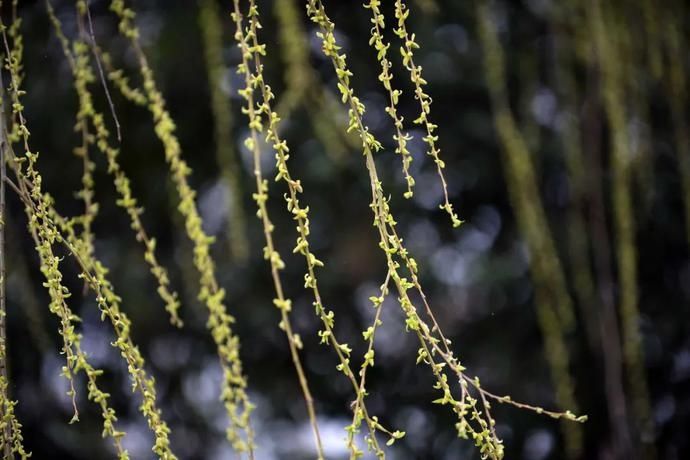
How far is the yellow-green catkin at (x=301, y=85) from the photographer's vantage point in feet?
3.42

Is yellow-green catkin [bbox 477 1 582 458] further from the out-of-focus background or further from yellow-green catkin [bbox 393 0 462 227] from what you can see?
yellow-green catkin [bbox 393 0 462 227]

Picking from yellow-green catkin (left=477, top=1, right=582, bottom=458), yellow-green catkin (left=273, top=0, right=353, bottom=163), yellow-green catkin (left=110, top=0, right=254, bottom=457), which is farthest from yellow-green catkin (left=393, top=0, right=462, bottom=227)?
yellow-green catkin (left=477, top=1, right=582, bottom=458)

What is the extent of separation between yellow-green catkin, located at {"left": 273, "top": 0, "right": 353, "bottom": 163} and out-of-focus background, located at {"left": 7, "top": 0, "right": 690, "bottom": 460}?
323 mm

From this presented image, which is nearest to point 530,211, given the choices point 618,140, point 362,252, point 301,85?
point 618,140

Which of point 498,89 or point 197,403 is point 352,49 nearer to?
point 498,89

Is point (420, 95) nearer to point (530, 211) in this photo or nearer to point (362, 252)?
point (530, 211)

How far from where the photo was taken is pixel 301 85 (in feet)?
3.89

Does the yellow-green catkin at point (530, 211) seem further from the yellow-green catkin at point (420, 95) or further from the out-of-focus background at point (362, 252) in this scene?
the yellow-green catkin at point (420, 95)

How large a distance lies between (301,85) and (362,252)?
671 millimetres

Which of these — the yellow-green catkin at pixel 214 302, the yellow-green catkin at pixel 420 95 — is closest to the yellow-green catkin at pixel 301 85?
the yellow-green catkin at pixel 214 302

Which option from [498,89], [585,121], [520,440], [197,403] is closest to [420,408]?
[520,440]

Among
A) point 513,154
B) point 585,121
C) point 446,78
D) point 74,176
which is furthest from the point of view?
point 446,78

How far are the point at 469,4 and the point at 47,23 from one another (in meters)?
0.86

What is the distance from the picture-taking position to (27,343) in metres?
1.68
